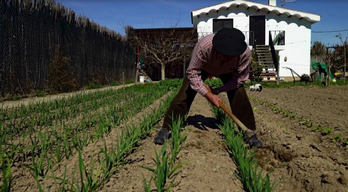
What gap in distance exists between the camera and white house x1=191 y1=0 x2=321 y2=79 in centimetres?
1850

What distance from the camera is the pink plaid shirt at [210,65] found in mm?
2955

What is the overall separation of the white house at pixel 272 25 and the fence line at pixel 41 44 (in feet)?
26.8

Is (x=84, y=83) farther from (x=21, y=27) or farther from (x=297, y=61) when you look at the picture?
(x=297, y=61)

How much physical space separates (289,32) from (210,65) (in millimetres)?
17493

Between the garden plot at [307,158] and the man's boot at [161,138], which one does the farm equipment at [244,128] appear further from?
the man's boot at [161,138]

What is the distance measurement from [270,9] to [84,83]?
12.6 metres

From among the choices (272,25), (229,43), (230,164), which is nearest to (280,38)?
(272,25)

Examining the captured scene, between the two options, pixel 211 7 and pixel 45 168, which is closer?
pixel 45 168

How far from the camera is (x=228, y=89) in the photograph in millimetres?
3256

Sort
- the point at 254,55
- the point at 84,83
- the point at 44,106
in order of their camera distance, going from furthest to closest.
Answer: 1. the point at 254,55
2. the point at 84,83
3. the point at 44,106

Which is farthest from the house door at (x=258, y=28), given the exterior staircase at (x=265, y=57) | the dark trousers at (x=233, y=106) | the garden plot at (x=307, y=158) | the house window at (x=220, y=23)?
the dark trousers at (x=233, y=106)

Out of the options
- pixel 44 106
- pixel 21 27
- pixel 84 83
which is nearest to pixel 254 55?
pixel 84 83

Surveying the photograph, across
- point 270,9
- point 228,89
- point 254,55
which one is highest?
point 270,9

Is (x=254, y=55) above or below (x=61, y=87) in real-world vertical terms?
above
